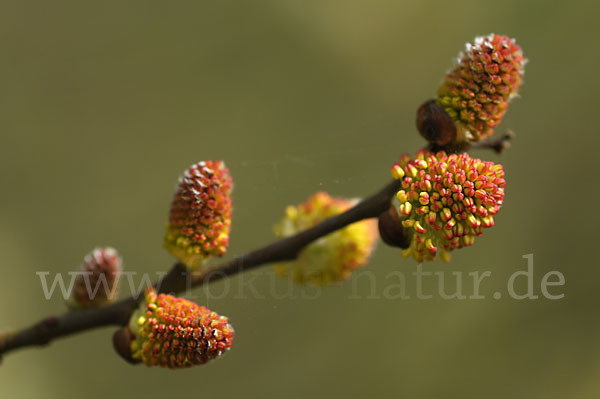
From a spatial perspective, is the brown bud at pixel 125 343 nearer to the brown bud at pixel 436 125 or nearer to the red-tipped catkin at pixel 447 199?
the red-tipped catkin at pixel 447 199

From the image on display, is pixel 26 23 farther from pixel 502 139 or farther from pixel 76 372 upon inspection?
pixel 502 139

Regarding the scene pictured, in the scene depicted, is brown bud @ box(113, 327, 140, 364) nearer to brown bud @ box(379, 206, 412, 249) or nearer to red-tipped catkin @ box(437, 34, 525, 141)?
brown bud @ box(379, 206, 412, 249)

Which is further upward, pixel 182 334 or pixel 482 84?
pixel 482 84

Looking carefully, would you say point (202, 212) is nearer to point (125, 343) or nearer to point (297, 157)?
point (125, 343)

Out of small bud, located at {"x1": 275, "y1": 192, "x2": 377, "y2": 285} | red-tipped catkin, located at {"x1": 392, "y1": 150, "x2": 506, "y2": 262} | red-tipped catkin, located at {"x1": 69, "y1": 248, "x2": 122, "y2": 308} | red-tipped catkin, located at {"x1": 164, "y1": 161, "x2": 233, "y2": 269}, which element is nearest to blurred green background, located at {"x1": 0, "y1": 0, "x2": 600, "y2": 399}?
small bud, located at {"x1": 275, "y1": 192, "x2": 377, "y2": 285}

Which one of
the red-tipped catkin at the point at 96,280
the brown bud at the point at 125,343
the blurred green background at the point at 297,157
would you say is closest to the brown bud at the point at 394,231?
the brown bud at the point at 125,343

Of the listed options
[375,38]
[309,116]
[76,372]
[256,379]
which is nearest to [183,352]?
[256,379]

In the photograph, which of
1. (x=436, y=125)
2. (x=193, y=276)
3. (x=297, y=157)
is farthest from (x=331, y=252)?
(x=297, y=157)
